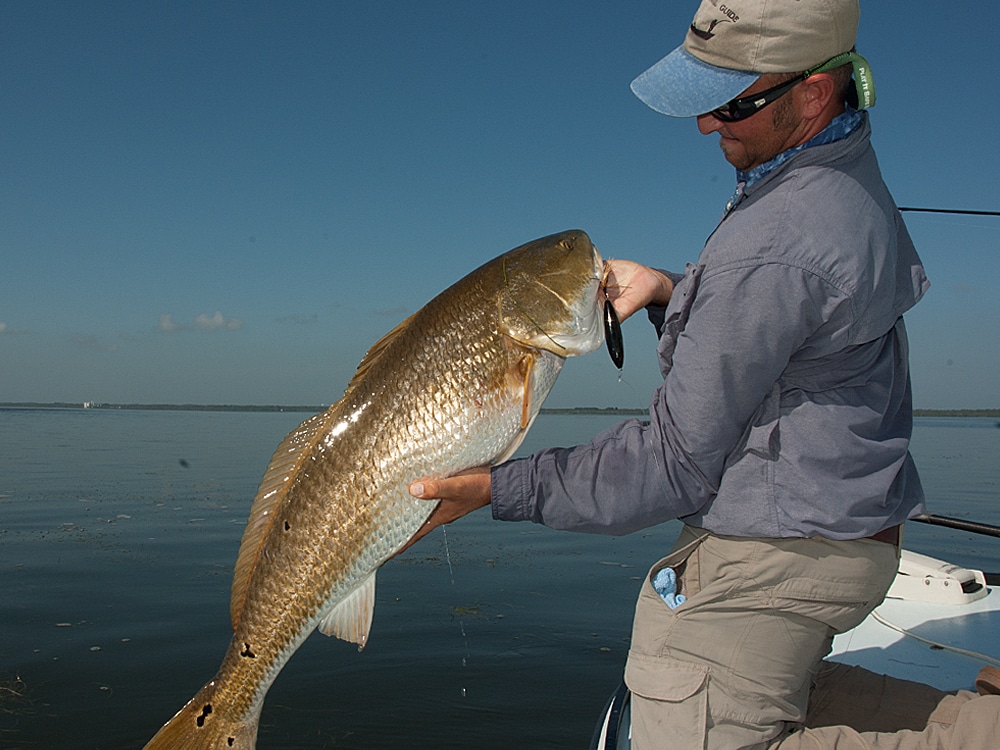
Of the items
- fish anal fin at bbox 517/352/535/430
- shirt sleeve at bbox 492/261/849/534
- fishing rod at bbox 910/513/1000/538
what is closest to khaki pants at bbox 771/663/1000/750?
shirt sleeve at bbox 492/261/849/534

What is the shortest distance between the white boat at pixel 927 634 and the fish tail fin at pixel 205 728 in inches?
59.4

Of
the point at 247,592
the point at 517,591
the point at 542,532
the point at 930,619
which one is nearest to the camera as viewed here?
the point at 247,592

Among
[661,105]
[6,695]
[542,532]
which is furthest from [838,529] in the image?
[542,532]

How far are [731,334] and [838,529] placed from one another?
0.65m

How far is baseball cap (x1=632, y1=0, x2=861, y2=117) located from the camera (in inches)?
88.9

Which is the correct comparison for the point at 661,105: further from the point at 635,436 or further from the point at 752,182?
the point at 635,436

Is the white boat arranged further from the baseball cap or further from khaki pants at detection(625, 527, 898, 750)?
the baseball cap

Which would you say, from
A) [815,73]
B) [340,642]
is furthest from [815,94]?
[340,642]

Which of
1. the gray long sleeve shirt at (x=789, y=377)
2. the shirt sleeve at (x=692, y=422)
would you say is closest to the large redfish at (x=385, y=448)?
the shirt sleeve at (x=692, y=422)

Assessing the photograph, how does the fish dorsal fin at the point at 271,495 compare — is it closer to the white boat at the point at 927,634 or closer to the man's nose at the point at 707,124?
the white boat at the point at 927,634

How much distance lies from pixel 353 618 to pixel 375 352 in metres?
1.09

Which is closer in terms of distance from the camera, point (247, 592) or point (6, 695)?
point (247, 592)

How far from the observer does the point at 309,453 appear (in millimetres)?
3170

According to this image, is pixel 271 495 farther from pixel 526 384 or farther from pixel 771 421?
pixel 771 421
